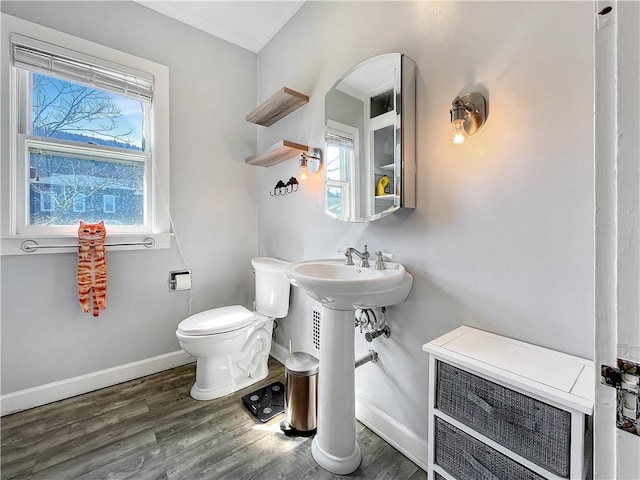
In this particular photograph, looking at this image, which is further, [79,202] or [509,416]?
[79,202]

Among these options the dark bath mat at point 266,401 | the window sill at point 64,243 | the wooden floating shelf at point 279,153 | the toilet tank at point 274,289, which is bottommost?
the dark bath mat at point 266,401

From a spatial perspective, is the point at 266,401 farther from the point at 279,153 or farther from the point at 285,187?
the point at 279,153

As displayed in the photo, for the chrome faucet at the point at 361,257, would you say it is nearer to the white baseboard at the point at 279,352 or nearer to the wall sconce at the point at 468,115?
the wall sconce at the point at 468,115

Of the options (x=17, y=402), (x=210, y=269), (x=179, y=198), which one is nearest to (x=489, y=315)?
Answer: (x=210, y=269)

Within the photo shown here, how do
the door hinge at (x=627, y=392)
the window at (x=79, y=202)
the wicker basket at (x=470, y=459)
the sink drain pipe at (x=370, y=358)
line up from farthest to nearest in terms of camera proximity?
the window at (x=79, y=202) < the sink drain pipe at (x=370, y=358) < the wicker basket at (x=470, y=459) < the door hinge at (x=627, y=392)

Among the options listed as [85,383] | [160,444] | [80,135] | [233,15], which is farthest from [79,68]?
[160,444]

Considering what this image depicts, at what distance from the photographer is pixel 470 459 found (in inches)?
34.9

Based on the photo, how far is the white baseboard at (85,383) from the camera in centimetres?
163

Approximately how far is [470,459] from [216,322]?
1.46 meters

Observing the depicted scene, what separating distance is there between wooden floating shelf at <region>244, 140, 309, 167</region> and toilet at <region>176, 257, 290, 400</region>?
0.79 metres

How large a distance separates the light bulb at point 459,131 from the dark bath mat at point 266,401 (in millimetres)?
1691

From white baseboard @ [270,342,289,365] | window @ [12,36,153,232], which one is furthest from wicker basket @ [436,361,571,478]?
window @ [12,36,153,232]

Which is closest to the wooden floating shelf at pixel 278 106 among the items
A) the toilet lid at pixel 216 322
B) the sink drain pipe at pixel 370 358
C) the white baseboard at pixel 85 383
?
the toilet lid at pixel 216 322

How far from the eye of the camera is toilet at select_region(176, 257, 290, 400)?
1705mm
